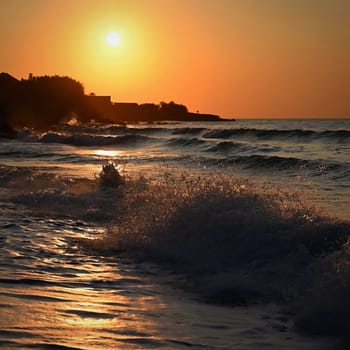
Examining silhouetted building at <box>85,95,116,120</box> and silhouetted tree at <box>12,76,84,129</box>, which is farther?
silhouetted building at <box>85,95,116,120</box>

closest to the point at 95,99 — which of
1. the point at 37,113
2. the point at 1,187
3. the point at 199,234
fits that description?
the point at 37,113

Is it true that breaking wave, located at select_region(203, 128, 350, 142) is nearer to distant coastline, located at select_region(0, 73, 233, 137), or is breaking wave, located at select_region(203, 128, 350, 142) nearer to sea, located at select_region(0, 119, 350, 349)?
sea, located at select_region(0, 119, 350, 349)

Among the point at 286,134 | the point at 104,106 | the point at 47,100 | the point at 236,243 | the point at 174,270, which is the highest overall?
the point at 104,106

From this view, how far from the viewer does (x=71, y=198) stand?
11.0m

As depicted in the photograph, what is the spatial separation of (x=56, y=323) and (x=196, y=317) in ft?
3.52

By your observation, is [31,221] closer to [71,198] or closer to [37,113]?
[71,198]

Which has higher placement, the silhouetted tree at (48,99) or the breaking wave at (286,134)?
the silhouetted tree at (48,99)

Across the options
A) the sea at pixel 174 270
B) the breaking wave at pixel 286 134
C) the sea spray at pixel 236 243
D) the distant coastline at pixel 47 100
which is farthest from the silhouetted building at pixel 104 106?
the sea spray at pixel 236 243

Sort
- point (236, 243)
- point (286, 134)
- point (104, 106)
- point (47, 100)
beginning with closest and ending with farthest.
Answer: point (236, 243) < point (286, 134) < point (47, 100) < point (104, 106)

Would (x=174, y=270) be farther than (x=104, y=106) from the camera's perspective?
No

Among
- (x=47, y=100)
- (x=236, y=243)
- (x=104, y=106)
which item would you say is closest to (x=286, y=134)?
(x=236, y=243)

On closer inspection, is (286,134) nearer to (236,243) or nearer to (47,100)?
(236,243)

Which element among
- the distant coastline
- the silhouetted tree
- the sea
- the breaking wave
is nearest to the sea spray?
the sea

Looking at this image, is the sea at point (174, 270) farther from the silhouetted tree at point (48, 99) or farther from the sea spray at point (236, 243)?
the silhouetted tree at point (48, 99)
